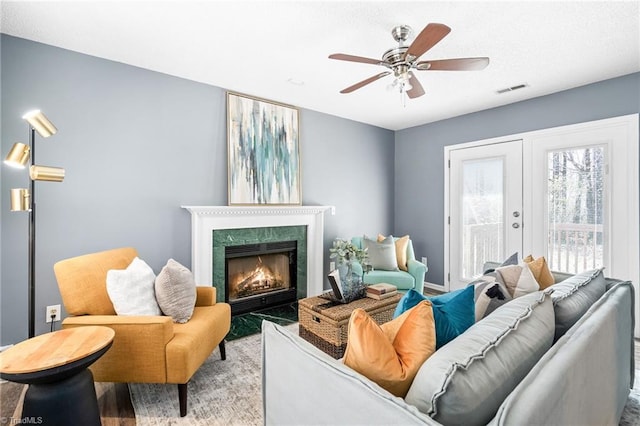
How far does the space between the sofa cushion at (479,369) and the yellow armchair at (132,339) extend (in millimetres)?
1440

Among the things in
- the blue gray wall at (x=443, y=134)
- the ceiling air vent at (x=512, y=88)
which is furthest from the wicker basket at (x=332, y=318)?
the ceiling air vent at (x=512, y=88)

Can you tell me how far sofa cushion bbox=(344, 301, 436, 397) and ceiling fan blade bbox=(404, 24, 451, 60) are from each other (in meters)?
Result: 1.40

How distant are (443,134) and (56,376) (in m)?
4.60

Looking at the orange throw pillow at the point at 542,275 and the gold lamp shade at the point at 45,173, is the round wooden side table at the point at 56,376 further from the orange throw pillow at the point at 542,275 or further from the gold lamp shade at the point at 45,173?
the orange throw pillow at the point at 542,275

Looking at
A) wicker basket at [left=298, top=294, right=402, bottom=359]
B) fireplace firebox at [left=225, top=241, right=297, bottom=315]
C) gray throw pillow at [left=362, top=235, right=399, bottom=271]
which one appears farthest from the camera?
gray throw pillow at [left=362, top=235, right=399, bottom=271]

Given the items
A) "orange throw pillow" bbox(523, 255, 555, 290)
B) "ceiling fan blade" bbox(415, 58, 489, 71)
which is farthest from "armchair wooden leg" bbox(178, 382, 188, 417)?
"ceiling fan blade" bbox(415, 58, 489, 71)

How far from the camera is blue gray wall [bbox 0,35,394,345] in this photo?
233 cm

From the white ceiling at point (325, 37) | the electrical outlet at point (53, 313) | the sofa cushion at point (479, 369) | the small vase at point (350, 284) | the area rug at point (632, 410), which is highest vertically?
the white ceiling at point (325, 37)

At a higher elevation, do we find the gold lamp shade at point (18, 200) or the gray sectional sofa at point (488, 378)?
the gold lamp shade at point (18, 200)

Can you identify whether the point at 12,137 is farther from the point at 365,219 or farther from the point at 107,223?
the point at 365,219

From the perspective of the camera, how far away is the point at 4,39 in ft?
7.47

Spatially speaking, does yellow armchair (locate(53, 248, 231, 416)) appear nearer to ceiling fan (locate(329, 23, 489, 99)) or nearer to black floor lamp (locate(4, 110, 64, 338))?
black floor lamp (locate(4, 110, 64, 338))

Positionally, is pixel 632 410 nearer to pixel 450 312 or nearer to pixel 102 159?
pixel 450 312

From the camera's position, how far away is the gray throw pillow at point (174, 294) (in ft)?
6.62
